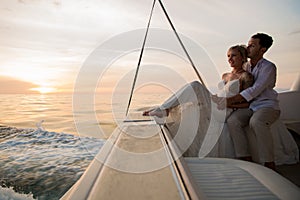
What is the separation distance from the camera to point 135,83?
2.65 metres

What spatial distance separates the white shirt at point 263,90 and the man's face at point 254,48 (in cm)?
8

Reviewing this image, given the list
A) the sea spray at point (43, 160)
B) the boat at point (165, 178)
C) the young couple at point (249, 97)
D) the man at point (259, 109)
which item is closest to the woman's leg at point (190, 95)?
the young couple at point (249, 97)

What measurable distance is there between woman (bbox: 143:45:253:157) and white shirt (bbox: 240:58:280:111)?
0.21 feet

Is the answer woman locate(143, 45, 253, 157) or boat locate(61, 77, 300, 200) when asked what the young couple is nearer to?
woman locate(143, 45, 253, 157)

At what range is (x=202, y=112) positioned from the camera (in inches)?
64.7

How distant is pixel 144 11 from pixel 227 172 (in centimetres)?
224

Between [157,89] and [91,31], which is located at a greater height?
[91,31]

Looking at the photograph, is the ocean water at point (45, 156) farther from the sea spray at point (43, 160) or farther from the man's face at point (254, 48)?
the man's face at point (254, 48)

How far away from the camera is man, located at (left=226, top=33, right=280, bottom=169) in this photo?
1.47 meters

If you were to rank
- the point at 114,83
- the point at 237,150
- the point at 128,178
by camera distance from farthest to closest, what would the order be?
1. the point at 114,83
2. the point at 237,150
3. the point at 128,178

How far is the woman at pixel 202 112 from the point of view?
161 cm

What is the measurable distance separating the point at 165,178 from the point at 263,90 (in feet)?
3.63

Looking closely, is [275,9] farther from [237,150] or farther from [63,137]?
[63,137]

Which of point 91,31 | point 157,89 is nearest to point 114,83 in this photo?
point 157,89
